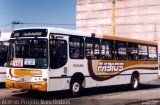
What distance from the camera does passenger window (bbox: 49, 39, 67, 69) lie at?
1551 centimetres

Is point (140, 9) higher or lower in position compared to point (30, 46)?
higher

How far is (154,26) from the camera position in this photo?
88.5m

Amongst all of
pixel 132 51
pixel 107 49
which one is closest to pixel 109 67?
pixel 107 49

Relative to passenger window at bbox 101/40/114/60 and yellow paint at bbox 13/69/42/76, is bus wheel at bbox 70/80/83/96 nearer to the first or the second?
yellow paint at bbox 13/69/42/76

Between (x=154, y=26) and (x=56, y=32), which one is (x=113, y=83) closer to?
(x=56, y=32)

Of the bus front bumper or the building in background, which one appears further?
the building in background

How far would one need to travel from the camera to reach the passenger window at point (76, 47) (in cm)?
1666

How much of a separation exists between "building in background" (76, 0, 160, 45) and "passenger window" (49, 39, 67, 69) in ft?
242

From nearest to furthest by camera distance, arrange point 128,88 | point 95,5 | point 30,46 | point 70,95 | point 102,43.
→ point 30,46, point 70,95, point 102,43, point 128,88, point 95,5

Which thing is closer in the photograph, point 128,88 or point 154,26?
point 128,88

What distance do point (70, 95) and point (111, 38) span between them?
4.08 meters

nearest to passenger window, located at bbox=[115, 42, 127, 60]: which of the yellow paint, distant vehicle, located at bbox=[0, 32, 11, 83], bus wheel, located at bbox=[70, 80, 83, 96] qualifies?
bus wheel, located at bbox=[70, 80, 83, 96]

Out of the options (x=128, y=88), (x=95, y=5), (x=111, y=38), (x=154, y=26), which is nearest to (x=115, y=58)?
(x=111, y=38)

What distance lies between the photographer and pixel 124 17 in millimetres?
95250
